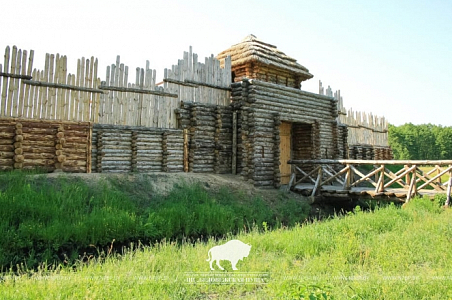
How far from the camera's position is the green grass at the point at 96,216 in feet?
24.5

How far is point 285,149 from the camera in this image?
17.0 m

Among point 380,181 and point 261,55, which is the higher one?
point 261,55

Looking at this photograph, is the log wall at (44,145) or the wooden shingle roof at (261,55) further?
the wooden shingle roof at (261,55)

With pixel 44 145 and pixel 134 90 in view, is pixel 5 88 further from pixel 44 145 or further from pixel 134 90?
pixel 134 90

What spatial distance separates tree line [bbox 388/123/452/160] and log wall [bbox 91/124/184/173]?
53.0 metres

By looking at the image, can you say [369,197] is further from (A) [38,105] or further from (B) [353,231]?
(A) [38,105]

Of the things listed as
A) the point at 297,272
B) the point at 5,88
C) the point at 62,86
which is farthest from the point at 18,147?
the point at 297,272

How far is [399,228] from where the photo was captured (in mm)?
7547

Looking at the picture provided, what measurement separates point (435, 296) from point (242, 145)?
10696 mm

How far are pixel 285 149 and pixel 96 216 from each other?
10373mm

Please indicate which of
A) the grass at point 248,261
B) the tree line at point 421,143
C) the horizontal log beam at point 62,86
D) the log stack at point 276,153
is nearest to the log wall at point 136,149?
A: the horizontal log beam at point 62,86

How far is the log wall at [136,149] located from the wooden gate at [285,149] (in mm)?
5205

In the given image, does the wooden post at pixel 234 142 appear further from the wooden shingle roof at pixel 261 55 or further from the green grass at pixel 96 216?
the wooden shingle roof at pixel 261 55

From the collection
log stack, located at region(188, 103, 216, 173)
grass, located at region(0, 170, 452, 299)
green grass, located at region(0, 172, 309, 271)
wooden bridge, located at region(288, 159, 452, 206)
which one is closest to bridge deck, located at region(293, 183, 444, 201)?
wooden bridge, located at region(288, 159, 452, 206)
